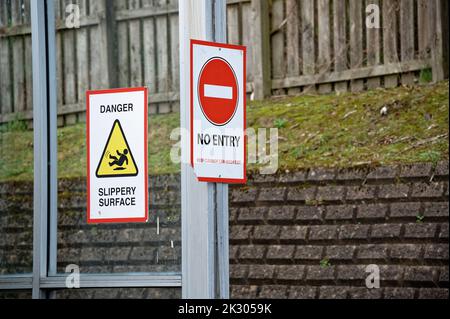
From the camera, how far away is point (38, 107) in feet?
20.0

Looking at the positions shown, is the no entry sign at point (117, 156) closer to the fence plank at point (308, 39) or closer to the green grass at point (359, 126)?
the green grass at point (359, 126)

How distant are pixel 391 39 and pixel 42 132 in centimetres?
645

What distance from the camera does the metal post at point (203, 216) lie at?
507 cm

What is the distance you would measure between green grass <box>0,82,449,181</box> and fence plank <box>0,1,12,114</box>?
407 cm

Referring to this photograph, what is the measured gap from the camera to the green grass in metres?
9.95

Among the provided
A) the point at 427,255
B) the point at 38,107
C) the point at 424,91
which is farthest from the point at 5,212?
the point at 424,91

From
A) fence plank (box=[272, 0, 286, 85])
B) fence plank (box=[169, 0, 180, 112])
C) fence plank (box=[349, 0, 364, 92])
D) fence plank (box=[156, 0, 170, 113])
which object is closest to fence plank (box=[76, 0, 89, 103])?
fence plank (box=[156, 0, 170, 113])

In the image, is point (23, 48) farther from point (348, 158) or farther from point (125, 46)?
point (348, 158)

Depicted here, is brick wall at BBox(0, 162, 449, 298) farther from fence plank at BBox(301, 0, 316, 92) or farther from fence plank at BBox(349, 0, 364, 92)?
fence plank at BBox(301, 0, 316, 92)

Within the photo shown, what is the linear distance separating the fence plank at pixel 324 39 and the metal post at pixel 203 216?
23.2ft

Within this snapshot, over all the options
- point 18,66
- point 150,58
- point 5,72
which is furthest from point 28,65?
point 150,58

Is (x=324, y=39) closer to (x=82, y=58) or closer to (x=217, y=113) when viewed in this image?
(x=82, y=58)

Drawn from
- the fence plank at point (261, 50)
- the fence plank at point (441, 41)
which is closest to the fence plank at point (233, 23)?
the fence plank at point (261, 50)
